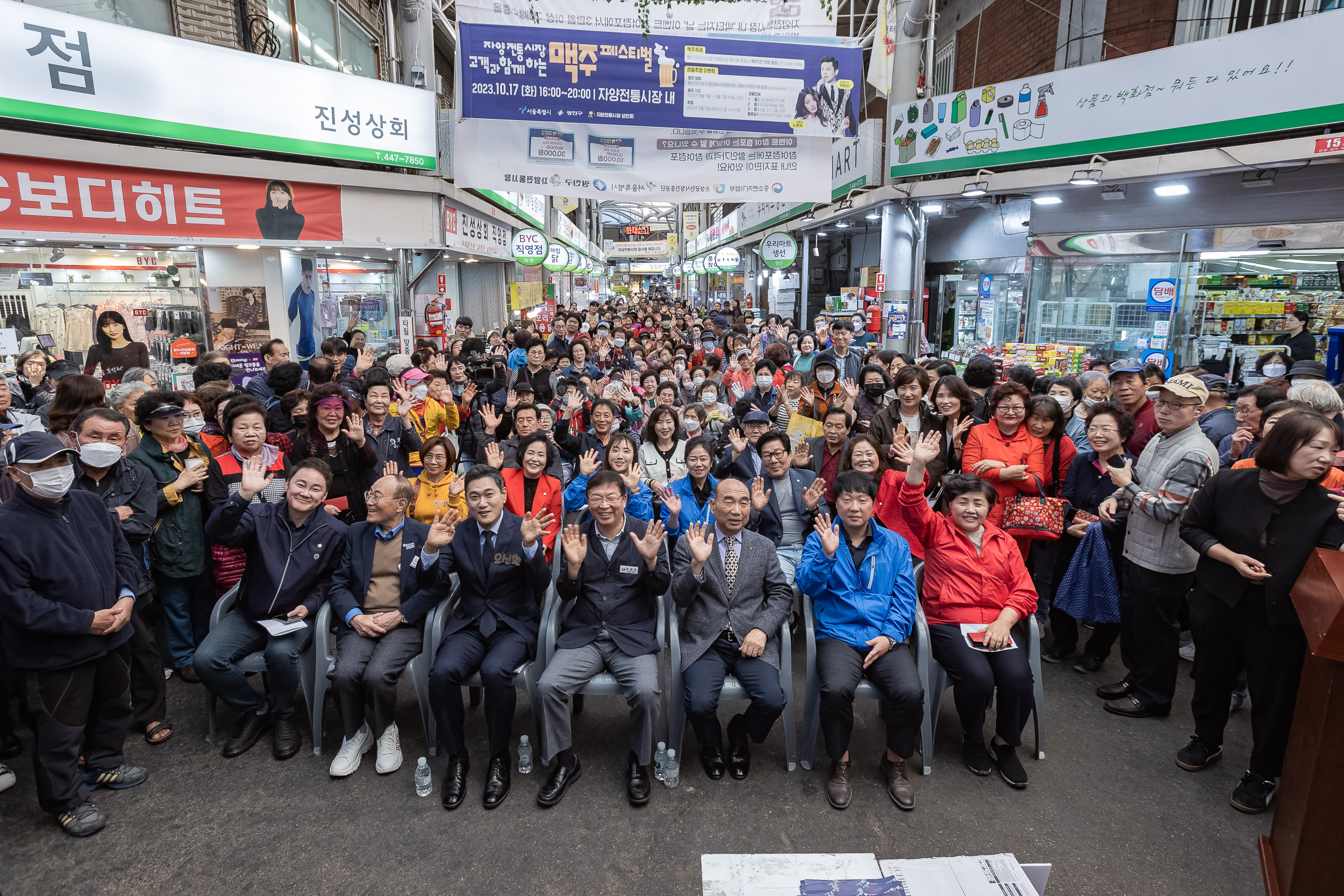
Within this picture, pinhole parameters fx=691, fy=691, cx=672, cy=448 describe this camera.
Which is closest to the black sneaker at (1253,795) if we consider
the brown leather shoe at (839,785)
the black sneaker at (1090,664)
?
the black sneaker at (1090,664)

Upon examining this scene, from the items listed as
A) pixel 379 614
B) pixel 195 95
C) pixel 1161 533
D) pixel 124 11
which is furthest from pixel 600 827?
pixel 124 11

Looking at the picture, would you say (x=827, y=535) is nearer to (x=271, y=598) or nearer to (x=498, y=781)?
(x=498, y=781)

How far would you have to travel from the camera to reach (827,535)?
3.91 metres

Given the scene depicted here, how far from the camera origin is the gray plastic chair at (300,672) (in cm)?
398

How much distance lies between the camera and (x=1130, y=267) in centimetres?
1023

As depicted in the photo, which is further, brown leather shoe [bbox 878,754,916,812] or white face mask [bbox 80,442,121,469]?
white face mask [bbox 80,442,121,469]

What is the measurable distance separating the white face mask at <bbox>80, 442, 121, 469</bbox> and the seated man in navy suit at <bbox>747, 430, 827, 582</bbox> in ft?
12.7

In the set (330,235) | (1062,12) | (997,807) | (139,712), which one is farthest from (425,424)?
(1062,12)

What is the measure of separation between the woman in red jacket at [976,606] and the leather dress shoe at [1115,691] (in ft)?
3.52

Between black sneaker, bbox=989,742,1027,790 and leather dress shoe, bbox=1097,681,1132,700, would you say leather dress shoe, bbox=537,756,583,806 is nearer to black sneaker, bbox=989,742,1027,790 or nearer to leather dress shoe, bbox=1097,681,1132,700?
black sneaker, bbox=989,742,1027,790

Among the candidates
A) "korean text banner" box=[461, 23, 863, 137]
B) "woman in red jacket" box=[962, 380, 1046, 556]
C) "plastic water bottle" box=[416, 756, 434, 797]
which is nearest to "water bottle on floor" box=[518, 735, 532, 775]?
"plastic water bottle" box=[416, 756, 434, 797]

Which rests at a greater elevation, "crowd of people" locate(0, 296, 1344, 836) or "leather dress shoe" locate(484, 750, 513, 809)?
"crowd of people" locate(0, 296, 1344, 836)

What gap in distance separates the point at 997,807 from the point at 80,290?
9.69 meters

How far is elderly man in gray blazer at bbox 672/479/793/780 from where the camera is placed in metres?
3.77
